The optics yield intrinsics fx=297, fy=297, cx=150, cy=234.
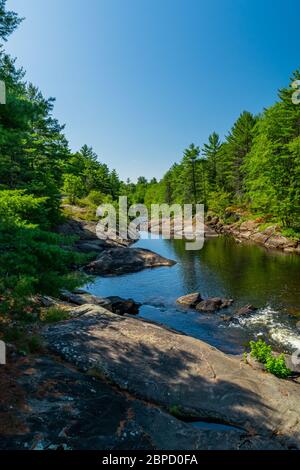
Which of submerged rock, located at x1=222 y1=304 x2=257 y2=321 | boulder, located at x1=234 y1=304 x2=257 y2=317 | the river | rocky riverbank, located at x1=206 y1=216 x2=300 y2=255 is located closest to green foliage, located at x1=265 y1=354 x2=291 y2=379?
the river

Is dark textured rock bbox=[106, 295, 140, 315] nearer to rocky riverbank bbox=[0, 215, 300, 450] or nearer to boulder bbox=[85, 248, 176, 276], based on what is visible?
rocky riverbank bbox=[0, 215, 300, 450]

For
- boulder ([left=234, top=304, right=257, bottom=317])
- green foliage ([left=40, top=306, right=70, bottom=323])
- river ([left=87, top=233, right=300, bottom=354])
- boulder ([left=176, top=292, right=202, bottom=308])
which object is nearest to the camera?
green foliage ([left=40, top=306, right=70, bottom=323])

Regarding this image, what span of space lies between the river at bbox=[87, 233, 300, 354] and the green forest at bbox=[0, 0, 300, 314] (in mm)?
7133

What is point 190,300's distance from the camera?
20.6m

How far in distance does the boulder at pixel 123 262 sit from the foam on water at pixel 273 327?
14249mm

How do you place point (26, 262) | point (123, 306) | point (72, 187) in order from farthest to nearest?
point (72, 187)
point (123, 306)
point (26, 262)

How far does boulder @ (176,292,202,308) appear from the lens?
66.8 ft

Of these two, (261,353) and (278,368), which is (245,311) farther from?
(278,368)

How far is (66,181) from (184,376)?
50.0 m

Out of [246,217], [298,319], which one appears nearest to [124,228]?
[246,217]

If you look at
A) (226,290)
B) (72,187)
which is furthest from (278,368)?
Result: (72,187)

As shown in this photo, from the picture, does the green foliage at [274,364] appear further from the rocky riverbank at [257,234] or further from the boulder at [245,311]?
the rocky riverbank at [257,234]

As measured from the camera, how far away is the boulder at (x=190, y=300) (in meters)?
20.4

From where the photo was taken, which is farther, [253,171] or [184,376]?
[253,171]
